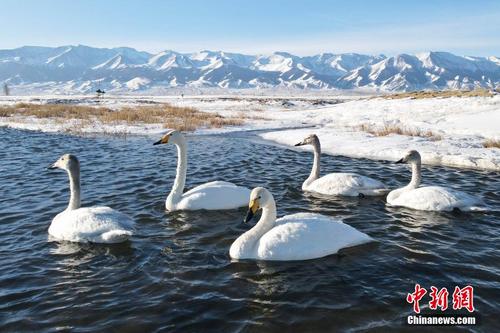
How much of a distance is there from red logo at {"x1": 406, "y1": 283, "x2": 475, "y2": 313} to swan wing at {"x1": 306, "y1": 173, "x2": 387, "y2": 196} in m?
5.33

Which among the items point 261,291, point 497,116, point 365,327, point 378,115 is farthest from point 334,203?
point 378,115

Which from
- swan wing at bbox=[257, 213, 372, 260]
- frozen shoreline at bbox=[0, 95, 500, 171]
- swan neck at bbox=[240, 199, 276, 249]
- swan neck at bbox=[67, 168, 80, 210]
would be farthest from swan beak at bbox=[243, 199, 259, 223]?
frozen shoreline at bbox=[0, 95, 500, 171]

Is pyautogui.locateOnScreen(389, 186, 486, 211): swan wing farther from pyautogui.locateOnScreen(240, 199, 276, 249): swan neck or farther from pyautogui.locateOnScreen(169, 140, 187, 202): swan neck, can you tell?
pyautogui.locateOnScreen(169, 140, 187, 202): swan neck

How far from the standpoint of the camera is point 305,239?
7.99 m

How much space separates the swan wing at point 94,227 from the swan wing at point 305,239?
8.73 ft

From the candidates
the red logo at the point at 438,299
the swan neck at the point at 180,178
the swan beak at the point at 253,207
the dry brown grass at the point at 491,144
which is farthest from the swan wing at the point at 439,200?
the dry brown grass at the point at 491,144

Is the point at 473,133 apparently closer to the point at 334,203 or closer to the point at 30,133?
the point at 334,203

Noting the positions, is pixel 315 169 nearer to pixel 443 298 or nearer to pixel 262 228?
pixel 262 228

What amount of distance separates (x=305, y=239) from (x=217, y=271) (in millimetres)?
1610

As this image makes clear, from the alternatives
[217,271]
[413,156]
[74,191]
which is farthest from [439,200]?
[74,191]

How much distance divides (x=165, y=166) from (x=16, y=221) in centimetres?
726

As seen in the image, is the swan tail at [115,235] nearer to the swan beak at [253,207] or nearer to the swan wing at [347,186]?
the swan beak at [253,207]

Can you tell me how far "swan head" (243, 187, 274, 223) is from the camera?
8258 millimetres

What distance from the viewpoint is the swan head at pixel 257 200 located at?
27.1 ft
